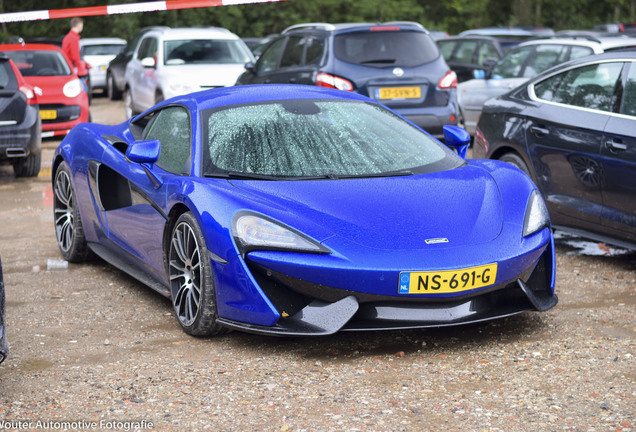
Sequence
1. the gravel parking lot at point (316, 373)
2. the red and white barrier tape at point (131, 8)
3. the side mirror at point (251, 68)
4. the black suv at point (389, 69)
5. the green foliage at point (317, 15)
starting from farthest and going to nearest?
the green foliage at point (317, 15)
the side mirror at point (251, 68)
the black suv at point (389, 69)
the red and white barrier tape at point (131, 8)
the gravel parking lot at point (316, 373)

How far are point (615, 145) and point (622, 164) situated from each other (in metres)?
0.15

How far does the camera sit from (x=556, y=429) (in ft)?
12.3

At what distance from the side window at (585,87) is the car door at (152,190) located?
2.90 m

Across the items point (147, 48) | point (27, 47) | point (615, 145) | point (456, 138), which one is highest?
point (456, 138)

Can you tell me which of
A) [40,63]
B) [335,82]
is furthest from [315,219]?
[40,63]

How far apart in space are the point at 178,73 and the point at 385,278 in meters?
11.1

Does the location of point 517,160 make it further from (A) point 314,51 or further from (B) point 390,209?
(A) point 314,51

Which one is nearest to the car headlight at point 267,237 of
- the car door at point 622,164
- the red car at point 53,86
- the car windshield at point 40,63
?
the car door at point 622,164

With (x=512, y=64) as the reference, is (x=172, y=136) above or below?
above

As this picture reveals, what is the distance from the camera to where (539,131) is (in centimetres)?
713

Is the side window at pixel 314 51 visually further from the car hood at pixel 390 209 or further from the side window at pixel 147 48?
the car hood at pixel 390 209

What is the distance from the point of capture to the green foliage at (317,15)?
134ft

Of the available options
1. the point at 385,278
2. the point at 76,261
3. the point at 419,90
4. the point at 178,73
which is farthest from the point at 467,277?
the point at 178,73

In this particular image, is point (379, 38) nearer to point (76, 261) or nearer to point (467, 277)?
point (76, 261)
